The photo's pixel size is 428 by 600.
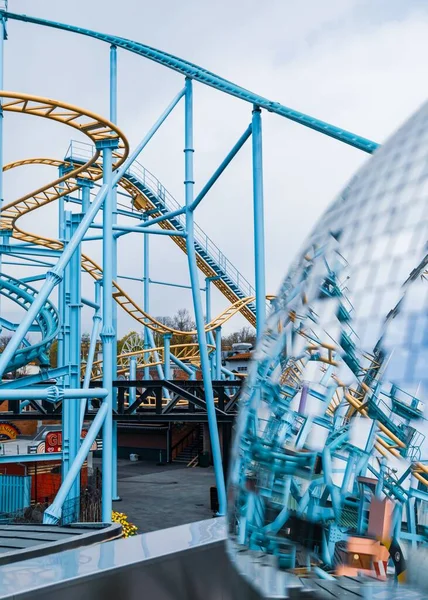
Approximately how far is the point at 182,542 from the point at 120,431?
2274cm

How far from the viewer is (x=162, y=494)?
16547 mm

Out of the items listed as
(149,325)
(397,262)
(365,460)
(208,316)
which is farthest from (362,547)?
(208,316)

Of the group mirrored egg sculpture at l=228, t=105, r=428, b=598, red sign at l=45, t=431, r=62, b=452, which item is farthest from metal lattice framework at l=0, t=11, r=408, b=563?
red sign at l=45, t=431, r=62, b=452

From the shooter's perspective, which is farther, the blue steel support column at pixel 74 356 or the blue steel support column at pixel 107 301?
the blue steel support column at pixel 74 356

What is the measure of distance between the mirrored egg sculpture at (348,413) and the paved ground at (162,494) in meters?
11.2

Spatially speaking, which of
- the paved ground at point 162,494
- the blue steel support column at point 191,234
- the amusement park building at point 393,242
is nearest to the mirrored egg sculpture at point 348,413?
the amusement park building at point 393,242

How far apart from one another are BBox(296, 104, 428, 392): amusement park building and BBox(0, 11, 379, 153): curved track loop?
7845 millimetres

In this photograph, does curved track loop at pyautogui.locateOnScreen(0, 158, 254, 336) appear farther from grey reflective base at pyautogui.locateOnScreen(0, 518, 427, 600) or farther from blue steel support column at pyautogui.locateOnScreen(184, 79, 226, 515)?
grey reflective base at pyautogui.locateOnScreen(0, 518, 427, 600)

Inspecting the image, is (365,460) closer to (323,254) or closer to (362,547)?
(362,547)

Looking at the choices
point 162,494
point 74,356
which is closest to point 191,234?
point 74,356

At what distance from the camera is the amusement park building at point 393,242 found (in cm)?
157

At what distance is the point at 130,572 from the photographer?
280 cm

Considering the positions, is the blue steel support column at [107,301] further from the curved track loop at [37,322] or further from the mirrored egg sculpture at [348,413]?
the mirrored egg sculpture at [348,413]

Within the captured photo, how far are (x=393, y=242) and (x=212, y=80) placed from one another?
36.2 feet
